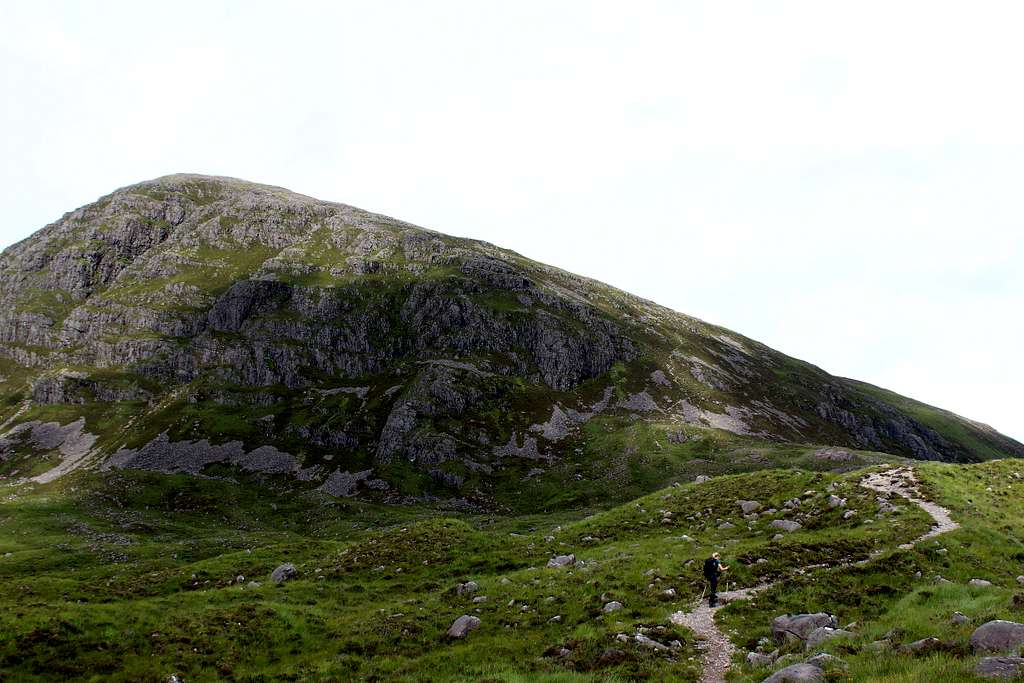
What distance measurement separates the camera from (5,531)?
248 ft

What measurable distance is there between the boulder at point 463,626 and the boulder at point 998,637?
53.9 ft

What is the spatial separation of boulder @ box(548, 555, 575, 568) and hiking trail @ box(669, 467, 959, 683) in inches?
336

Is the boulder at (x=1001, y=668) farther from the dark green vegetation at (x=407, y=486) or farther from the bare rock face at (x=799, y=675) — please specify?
the bare rock face at (x=799, y=675)

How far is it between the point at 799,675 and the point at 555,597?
12445 millimetres

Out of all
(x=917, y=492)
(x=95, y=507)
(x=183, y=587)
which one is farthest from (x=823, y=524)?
(x=95, y=507)

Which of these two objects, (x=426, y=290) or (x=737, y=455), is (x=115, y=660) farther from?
(x=426, y=290)

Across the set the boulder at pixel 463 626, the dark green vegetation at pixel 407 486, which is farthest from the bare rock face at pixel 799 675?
the boulder at pixel 463 626

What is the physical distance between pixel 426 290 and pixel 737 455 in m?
112

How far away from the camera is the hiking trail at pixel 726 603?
57.6ft

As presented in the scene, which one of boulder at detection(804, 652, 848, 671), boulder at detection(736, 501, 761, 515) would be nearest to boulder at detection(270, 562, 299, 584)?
boulder at detection(736, 501, 761, 515)

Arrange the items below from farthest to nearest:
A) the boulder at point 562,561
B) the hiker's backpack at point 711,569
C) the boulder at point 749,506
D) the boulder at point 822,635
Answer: the boulder at point 749,506, the boulder at point 562,561, the hiker's backpack at point 711,569, the boulder at point 822,635

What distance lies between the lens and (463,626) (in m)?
22.6

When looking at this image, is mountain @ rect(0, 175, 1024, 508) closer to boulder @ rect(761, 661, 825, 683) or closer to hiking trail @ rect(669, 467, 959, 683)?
hiking trail @ rect(669, 467, 959, 683)

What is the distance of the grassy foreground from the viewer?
59.2ft
